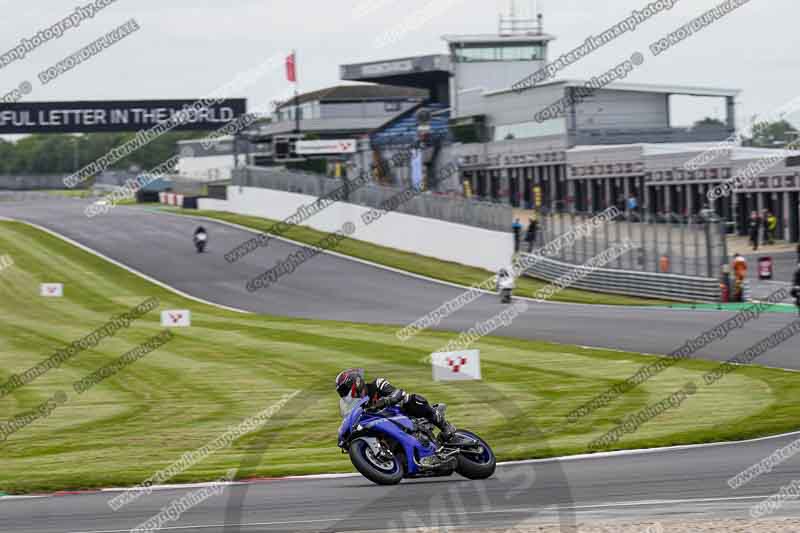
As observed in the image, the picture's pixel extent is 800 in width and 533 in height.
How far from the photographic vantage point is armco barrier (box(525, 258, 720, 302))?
3862 centimetres

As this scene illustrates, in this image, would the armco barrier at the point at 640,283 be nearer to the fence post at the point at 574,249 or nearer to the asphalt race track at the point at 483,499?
the fence post at the point at 574,249

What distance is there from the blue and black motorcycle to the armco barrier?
27.4 meters

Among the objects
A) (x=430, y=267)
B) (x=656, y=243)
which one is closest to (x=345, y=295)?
(x=430, y=267)

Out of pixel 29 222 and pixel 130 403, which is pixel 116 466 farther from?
pixel 29 222

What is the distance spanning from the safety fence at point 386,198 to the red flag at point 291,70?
535cm

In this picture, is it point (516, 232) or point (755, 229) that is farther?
point (755, 229)

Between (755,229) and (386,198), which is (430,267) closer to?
(386,198)

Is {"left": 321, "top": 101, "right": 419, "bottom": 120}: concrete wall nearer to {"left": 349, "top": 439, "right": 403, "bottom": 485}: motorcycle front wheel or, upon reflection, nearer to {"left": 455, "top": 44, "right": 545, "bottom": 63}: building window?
{"left": 455, "top": 44, "right": 545, "bottom": 63}: building window

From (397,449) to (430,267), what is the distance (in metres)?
38.4

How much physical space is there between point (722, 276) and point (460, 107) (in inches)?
1949

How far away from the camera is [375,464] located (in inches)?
472

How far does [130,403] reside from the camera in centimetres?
2123

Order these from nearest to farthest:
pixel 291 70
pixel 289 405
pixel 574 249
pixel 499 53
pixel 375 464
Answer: pixel 375 464, pixel 289 405, pixel 574 249, pixel 291 70, pixel 499 53

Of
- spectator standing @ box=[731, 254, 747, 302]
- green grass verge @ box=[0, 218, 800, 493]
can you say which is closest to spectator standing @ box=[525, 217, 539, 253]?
spectator standing @ box=[731, 254, 747, 302]
